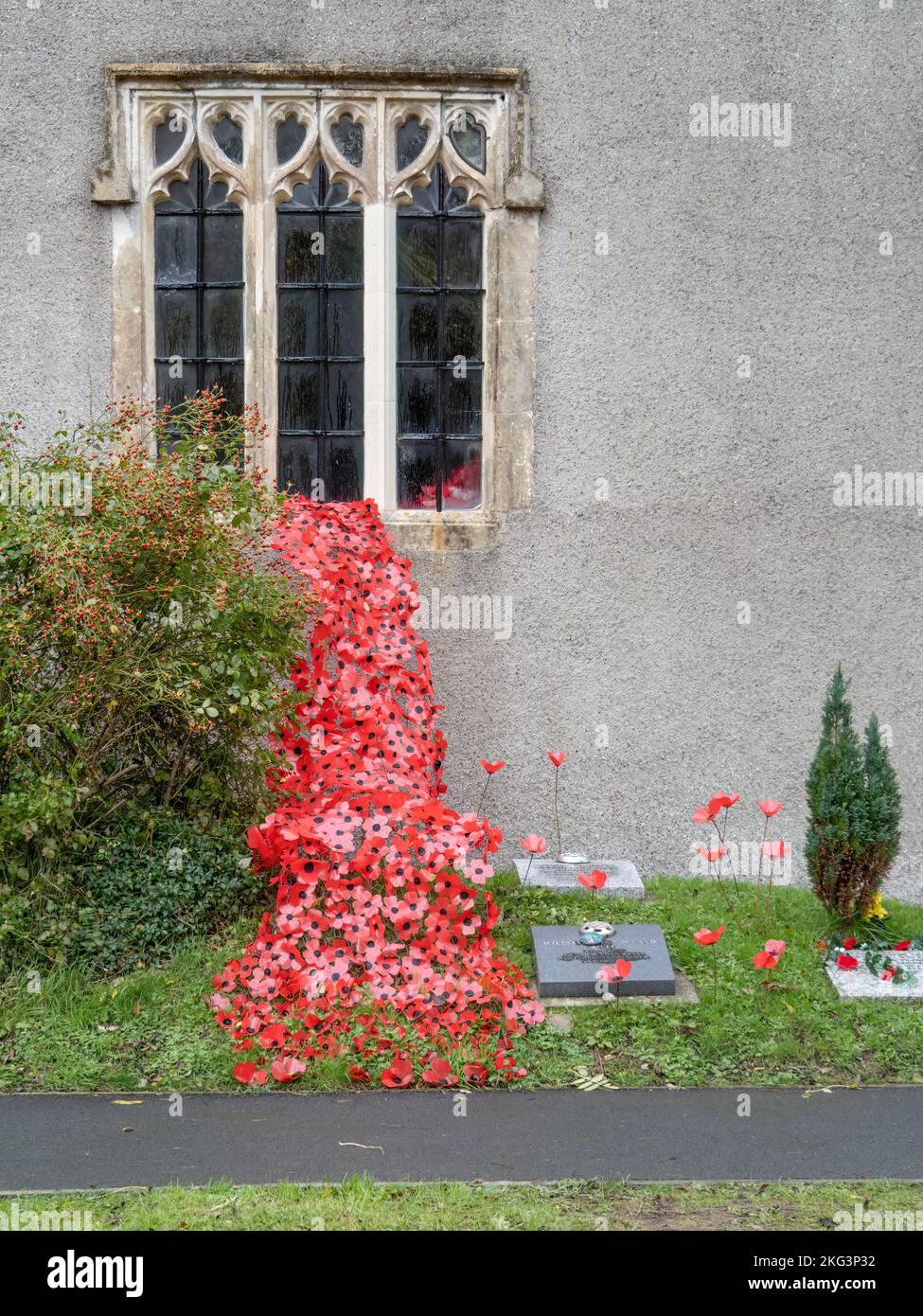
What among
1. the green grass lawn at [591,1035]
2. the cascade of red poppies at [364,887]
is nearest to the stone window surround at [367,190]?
the cascade of red poppies at [364,887]

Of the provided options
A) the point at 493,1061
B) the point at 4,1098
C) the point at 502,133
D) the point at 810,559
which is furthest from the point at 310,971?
the point at 502,133

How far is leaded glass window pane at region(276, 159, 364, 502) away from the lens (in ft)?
25.0

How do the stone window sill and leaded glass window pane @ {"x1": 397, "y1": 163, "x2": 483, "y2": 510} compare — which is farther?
leaded glass window pane @ {"x1": 397, "y1": 163, "x2": 483, "y2": 510}

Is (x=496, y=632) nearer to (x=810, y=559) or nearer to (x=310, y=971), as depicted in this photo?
(x=810, y=559)

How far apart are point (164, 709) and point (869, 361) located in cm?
473

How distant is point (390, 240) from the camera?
24.9ft

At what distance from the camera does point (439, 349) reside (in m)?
7.66

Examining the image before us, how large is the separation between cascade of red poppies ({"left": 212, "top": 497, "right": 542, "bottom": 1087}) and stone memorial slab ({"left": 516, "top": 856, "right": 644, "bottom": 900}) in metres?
0.42

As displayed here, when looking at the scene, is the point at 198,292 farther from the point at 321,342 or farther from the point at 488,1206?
the point at 488,1206

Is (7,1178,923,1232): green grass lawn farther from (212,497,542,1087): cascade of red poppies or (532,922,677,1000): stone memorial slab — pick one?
(532,922,677,1000): stone memorial slab

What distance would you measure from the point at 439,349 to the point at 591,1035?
174 inches

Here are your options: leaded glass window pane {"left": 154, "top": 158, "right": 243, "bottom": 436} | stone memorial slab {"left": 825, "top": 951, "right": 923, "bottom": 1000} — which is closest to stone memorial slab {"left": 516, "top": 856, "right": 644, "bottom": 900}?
stone memorial slab {"left": 825, "top": 951, "right": 923, "bottom": 1000}

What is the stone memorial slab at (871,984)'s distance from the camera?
5.52 metres

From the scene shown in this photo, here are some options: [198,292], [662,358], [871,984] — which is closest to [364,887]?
[871,984]
